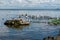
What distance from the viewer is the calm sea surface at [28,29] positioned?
11500 mm

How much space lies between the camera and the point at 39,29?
13.4 meters

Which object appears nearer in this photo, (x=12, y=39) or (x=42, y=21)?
(x=12, y=39)

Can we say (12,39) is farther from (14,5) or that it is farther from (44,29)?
(44,29)

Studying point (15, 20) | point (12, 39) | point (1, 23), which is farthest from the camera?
point (1, 23)

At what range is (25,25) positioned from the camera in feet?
49.2

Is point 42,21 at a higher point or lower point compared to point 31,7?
lower

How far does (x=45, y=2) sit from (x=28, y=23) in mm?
3460

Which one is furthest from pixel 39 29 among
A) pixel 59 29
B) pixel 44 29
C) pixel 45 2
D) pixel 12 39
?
pixel 12 39

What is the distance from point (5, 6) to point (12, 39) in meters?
2.11


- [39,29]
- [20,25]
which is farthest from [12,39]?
[20,25]

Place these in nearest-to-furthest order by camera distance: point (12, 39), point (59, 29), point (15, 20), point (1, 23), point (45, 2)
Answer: point (12, 39)
point (45, 2)
point (59, 29)
point (15, 20)
point (1, 23)

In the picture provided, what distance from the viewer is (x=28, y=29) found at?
44.5ft

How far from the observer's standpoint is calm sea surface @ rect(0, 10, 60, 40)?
11500mm

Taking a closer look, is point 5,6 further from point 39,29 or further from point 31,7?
point 39,29
